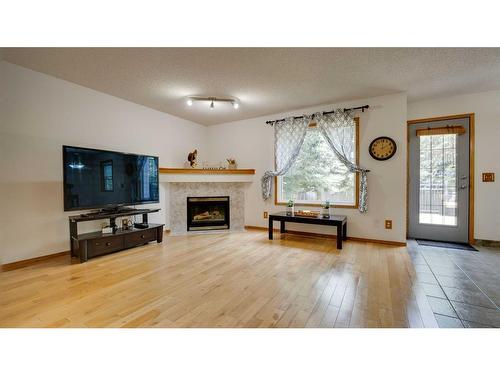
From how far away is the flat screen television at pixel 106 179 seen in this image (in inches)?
107

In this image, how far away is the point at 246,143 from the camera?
474 centimetres

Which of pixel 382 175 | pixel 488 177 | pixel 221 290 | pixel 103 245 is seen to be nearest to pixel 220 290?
pixel 221 290

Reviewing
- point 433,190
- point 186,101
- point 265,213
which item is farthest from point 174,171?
point 433,190

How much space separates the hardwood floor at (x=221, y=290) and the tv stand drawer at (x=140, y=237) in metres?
0.12

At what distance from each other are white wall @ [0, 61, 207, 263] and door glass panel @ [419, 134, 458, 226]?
502 centimetres

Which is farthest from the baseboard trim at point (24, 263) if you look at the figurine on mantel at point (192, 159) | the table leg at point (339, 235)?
→ the table leg at point (339, 235)

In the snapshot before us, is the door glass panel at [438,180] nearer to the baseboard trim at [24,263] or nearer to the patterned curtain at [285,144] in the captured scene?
the patterned curtain at [285,144]

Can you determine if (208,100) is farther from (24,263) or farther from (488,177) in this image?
(488,177)

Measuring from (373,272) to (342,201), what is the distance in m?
1.66

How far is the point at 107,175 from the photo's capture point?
10.0 feet

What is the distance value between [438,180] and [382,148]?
1.14 metres

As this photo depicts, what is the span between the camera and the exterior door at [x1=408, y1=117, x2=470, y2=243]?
3520 mm
